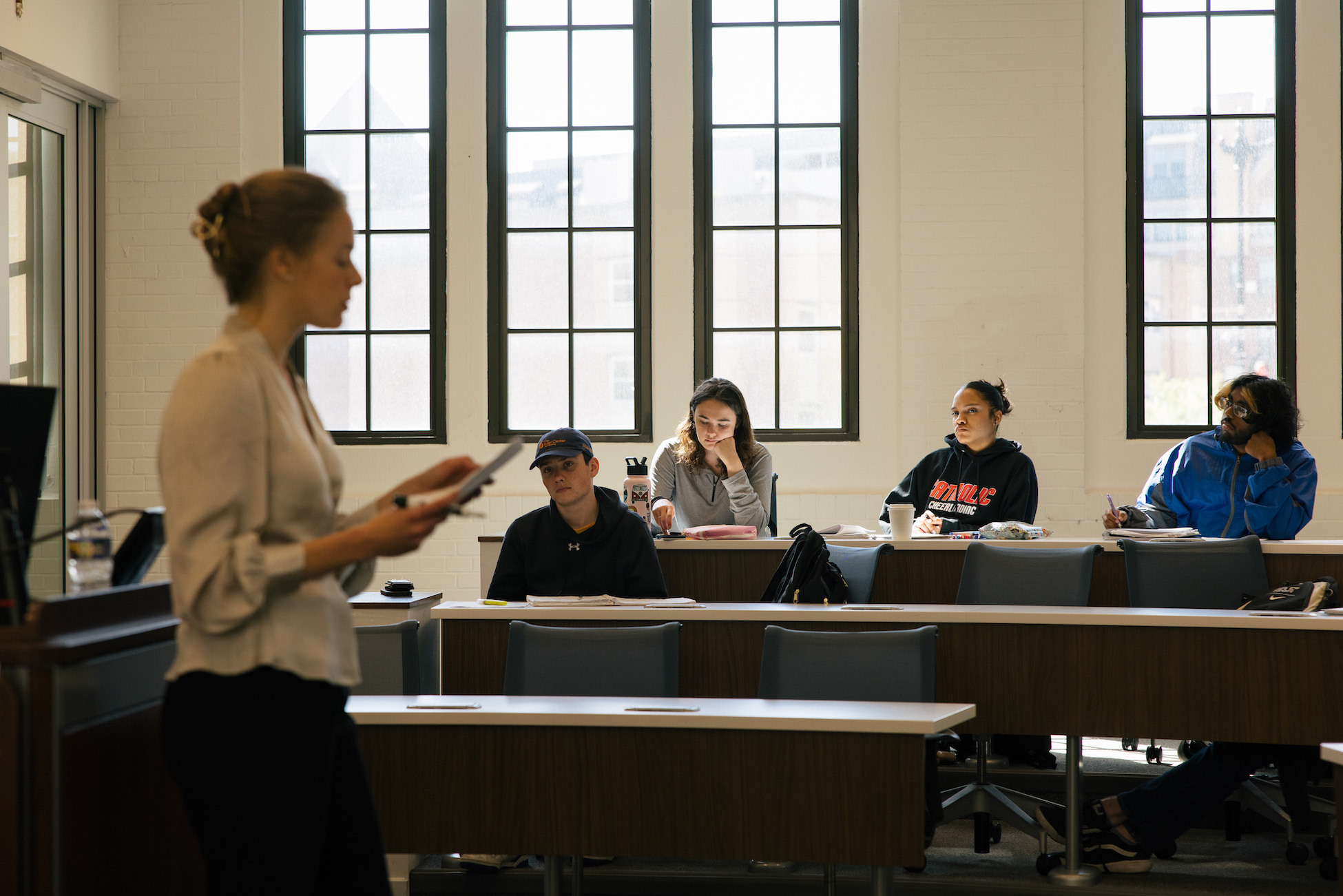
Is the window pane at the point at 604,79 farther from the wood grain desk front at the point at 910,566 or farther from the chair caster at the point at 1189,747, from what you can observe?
the chair caster at the point at 1189,747

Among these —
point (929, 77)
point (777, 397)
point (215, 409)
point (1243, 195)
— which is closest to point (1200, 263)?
point (1243, 195)

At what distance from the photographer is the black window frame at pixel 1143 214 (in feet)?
20.7

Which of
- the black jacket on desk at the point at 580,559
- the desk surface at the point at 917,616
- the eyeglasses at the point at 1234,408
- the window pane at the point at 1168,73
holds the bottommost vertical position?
the desk surface at the point at 917,616

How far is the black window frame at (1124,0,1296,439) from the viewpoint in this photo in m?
6.30

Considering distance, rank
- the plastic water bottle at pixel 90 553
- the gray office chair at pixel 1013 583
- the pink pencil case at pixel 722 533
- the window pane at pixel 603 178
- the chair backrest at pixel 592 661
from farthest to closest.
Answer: the window pane at pixel 603 178
the pink pencil case at pixel 722 533
the gray office chair at pixel 1013 583
the chair backrest at pixel 592 661
the plastic water bottle at pixel 90 553

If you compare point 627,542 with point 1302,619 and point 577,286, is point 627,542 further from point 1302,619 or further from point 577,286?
point 577,286

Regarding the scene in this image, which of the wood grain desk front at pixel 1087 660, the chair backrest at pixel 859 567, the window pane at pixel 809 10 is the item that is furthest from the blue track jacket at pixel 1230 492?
the window pane at pixel 809 10

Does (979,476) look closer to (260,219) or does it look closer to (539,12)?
(539,12)

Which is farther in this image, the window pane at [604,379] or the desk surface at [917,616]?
the window pane at [604,379]

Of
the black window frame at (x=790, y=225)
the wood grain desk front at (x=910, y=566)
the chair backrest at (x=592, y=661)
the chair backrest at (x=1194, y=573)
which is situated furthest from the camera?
the black window frame at (x=790, y=225)

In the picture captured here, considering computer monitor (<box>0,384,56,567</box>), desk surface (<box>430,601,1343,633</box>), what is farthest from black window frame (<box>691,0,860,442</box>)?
computer monitor (<box>0,384,56,567</box>)

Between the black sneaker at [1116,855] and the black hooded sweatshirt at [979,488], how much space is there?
1602 mm

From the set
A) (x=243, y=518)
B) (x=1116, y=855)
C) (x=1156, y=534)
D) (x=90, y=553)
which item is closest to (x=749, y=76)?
(x=1156, y=534)

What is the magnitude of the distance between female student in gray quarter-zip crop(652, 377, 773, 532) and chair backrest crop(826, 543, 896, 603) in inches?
32.4
